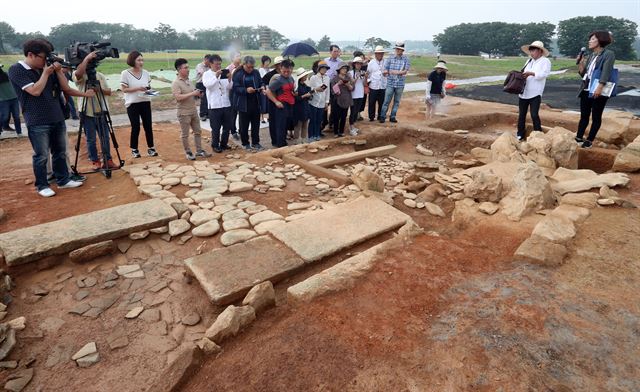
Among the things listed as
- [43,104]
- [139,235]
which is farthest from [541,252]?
[43,104]

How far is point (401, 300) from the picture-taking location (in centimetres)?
264

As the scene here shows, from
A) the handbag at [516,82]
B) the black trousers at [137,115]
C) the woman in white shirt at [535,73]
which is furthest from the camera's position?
the handbag at [516,82]

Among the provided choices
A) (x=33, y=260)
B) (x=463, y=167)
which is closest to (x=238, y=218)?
(x=33, y=260)

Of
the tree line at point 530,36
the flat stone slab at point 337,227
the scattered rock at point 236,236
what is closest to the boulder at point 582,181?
the flat stone slab at point 337,227

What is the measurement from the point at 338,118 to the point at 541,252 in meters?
5.60

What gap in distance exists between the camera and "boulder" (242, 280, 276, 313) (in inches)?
104

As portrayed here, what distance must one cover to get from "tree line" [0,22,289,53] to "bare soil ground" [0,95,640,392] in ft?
139

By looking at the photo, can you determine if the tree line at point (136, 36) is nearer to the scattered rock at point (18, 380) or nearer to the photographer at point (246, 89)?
the photographer at point (246, 89)

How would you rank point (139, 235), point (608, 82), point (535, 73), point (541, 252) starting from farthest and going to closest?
point (535, 73) < point (608, 82) < point (139, 235) < point (541, 252)

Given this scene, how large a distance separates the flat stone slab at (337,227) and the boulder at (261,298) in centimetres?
67

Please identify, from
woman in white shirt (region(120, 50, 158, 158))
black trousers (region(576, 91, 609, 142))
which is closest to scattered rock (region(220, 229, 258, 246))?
woman in white shirt (region(120, 50, 158, 158))

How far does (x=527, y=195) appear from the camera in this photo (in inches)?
162

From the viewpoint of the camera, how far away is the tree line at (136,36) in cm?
4462

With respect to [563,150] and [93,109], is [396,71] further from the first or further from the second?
[93,109]
